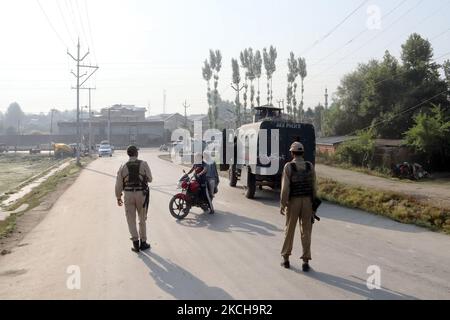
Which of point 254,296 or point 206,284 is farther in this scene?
point 206,284

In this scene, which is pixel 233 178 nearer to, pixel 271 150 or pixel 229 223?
pixel 271 150

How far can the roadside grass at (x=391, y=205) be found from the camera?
11479 mm

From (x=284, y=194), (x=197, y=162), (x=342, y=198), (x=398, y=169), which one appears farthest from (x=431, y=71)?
(x=284, y=194)

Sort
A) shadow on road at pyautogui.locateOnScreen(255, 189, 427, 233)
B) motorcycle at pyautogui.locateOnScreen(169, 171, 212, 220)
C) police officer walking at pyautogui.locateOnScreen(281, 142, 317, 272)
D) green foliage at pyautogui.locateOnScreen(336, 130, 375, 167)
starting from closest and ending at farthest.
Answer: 1. police officer walking at pyautogui.locateOnScreen(281, 142, 317, 272)
2. shadow on road at pyautogui.locateOnScreen(255, 189, 427, 233)
3. motorcycle at pyautogui.locateOnScreen(169, 171, 212, 220)
4. green foliage at pyautogui.locateOnScreen(336, 130, 375, 167)

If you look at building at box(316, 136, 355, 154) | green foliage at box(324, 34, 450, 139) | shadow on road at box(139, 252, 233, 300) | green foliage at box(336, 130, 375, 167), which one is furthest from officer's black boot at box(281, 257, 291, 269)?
green foliage at box(324, 34, 450, 139)

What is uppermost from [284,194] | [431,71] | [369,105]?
[431,71]

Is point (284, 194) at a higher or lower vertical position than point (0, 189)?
higher

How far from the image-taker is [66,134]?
321 ft

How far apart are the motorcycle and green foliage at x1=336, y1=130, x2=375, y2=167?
59.7ft

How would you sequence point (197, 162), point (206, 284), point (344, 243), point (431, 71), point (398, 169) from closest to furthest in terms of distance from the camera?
point (206, 284) < point (344, 243) < point (197, 162) < point (398, 169) < point (431, 71)

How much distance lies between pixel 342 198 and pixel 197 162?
5.42m

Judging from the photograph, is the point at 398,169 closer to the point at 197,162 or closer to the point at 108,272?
the point at 197,162

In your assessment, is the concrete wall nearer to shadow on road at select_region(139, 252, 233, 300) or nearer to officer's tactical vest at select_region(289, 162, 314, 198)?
shadow on road at select_region(139, 252, 233, 300)

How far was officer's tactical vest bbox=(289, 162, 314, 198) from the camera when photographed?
722cm
